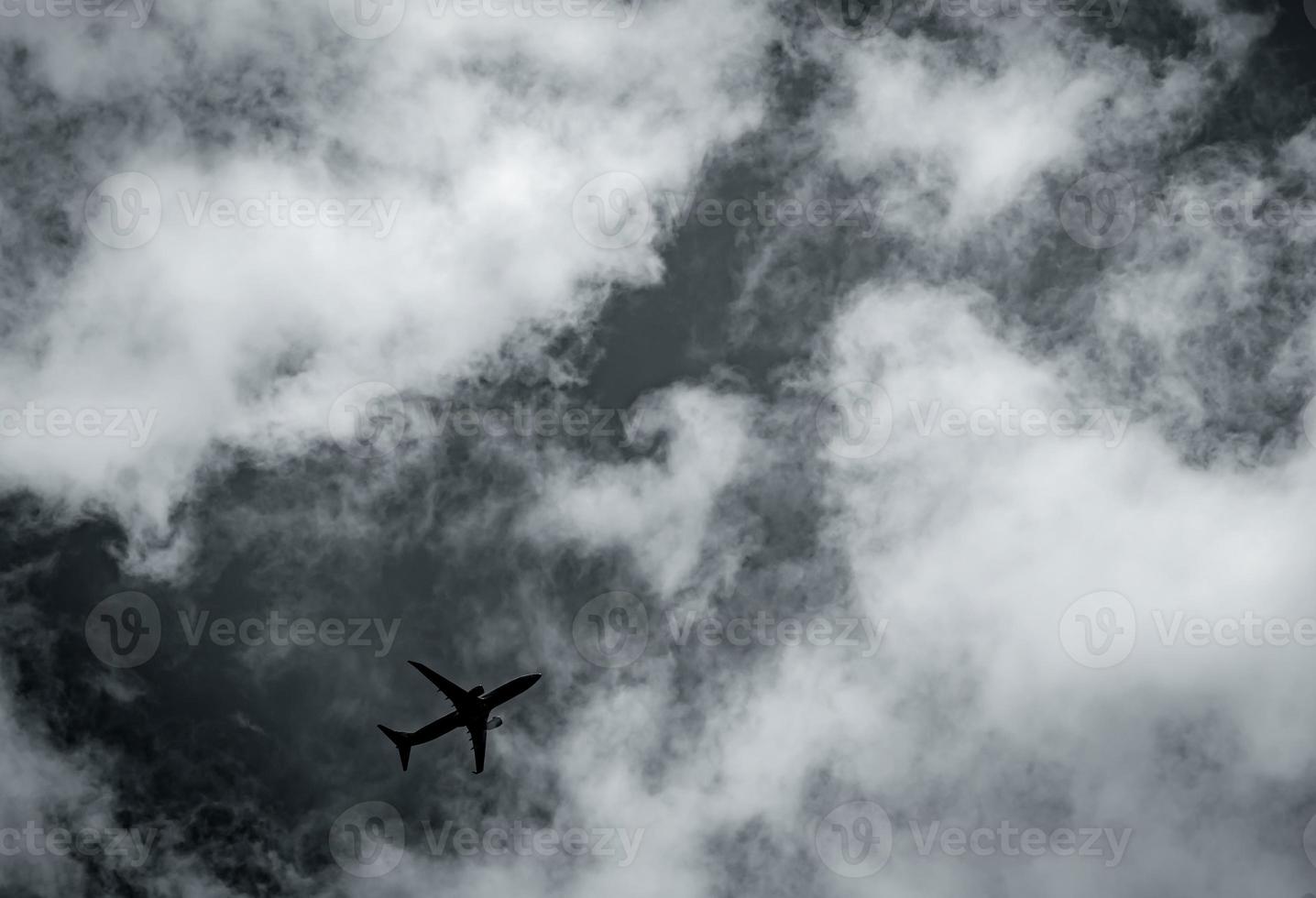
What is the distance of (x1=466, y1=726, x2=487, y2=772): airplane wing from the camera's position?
308 feet

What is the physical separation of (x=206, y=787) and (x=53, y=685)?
21836 millimetres

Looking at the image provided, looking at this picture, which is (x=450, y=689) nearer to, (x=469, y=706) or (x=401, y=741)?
(x=469, y=706)

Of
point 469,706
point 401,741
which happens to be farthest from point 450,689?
point 401,741

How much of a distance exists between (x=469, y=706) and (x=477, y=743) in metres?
6.76

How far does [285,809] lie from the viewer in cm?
12200

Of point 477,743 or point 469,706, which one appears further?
point 477,743

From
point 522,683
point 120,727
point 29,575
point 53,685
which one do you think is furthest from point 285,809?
point 522,683

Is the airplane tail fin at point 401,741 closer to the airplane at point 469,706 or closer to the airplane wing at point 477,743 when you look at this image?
the airplane at point 469,706

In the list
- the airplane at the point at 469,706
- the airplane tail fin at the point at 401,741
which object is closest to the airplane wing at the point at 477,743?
the airplane at the point at 469,706

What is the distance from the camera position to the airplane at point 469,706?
297ft

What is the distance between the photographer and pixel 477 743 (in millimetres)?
95875

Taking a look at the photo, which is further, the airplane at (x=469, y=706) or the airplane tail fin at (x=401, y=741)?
the airplane tail fin at (x=401, y=741)

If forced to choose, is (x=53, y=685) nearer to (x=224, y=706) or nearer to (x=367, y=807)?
(x=224, y=706)

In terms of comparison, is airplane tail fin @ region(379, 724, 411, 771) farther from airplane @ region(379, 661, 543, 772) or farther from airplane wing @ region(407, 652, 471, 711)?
airplane wing @ region(407, 652, 471, 711)
